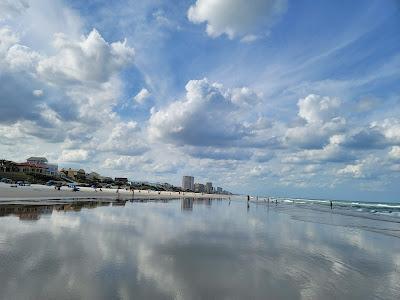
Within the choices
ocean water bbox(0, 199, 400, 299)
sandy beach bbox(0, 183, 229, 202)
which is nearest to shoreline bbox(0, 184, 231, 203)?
sandy beach bbox(0, 183, 229, 202)

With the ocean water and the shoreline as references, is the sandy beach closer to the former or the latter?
the shoreline

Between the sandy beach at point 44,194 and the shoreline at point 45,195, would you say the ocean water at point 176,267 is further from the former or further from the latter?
the sandy beach at point 44,194

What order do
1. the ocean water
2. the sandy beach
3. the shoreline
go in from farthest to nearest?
the sandy beach < the shoreline < the ocean water

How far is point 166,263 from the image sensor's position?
44.8ft

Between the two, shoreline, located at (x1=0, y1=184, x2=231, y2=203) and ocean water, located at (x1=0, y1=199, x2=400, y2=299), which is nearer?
ocean water, located at (x1=0, y1=199, x2=400, y2=299)

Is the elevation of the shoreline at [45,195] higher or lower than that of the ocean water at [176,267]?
higher

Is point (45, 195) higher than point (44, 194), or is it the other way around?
point (44, 194)

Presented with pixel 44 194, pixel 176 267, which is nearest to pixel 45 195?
pixel 44 194

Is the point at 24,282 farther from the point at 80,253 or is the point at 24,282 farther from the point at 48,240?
the point at 48,240

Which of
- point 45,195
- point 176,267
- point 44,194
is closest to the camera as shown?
point 176,267

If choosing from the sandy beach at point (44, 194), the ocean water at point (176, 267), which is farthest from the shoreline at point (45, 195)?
the ocean water at point (176, 267)

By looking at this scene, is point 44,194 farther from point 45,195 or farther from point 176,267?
point 176,267

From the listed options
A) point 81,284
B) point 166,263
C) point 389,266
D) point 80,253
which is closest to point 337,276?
point 389,266

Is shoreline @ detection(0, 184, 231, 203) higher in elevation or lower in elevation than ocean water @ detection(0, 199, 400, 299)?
higher
